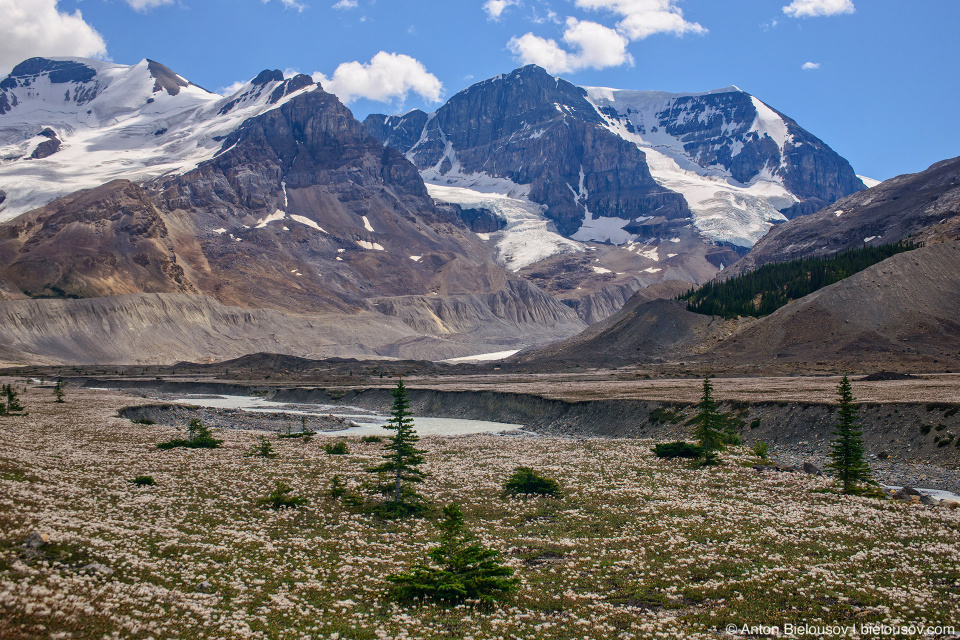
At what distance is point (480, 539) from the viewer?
20.2 m

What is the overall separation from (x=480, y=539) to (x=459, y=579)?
4646 millimetres

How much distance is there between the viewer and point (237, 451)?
3822 centimetres

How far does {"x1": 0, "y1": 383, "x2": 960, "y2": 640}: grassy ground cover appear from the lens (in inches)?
526

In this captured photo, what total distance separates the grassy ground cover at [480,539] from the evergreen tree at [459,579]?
1.49ft

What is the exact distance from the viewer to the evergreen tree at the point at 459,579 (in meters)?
15.1

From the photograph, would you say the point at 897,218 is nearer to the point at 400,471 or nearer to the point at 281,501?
the point at 400,471

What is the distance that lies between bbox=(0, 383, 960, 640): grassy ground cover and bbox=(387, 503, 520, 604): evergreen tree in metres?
0.45

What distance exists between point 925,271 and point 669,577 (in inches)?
4711

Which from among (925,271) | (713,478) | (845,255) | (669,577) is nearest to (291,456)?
(713,478)

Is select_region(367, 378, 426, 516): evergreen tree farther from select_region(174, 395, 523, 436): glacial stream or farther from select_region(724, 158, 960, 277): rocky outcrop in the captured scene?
select_region(724, 158, 960, 277): rocky outcrop

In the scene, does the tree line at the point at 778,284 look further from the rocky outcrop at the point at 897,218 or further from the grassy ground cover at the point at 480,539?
the grassy ground cover at the point at 480,539

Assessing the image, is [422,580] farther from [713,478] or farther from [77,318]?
[77,318]

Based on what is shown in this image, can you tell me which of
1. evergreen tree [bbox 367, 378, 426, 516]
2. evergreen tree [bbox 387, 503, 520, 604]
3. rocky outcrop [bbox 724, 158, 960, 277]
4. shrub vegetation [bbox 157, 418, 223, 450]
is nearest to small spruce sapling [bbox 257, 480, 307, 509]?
evergreen tree [bbox 367, 378, 426, 516]

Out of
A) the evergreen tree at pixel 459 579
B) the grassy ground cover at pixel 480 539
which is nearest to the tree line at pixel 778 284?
the grassy ground cover at pixel 480 539
